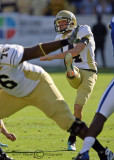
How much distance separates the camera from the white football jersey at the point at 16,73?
531 cm

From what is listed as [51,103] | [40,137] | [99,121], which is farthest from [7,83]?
[40,137]

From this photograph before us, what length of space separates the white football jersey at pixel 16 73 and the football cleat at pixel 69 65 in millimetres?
731

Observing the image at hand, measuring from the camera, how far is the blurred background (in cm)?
1998

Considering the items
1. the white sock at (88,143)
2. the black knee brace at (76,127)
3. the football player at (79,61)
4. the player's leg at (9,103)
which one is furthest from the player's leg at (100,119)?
the football player at (79,61)

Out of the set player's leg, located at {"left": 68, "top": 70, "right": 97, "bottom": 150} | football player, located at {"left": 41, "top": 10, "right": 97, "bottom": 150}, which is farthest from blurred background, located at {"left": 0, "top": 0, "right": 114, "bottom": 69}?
player's leg, located at {"left": 68, "top": 70, "right": 97, "bottom": 150}

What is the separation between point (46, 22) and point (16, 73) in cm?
1492

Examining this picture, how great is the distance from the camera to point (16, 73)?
544 cm

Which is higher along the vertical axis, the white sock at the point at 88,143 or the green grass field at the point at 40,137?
the white sock at the point at 88,143

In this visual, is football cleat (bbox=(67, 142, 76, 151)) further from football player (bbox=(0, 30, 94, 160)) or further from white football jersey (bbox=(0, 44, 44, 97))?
white football jersey (bbox=(0, 44, 44, 97))

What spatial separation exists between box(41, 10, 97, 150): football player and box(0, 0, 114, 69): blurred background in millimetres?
12681

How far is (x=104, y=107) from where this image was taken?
17.8 feet

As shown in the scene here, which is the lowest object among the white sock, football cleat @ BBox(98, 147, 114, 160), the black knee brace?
football cleat @ BBox(98, 147, 114, 160)

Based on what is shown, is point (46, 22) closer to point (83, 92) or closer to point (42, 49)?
point (83, 92)

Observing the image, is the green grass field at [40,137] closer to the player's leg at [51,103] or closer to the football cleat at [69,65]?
the player's leg at [51,103]
